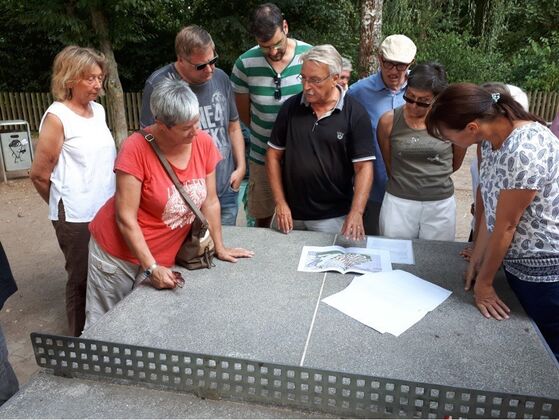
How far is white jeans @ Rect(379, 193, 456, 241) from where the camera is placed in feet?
9.54

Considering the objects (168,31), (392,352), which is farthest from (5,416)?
(168,31)

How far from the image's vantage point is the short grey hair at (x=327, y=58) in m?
2.65

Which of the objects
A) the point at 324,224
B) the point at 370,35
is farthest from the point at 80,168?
the point at 370,35

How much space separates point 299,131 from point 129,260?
45.6 inches

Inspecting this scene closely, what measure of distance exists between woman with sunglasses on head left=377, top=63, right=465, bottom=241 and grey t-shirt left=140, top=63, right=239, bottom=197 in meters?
0.99

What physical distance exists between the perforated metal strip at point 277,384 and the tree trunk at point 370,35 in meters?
5.24

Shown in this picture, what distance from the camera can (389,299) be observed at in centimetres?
213

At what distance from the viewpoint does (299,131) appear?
2.88 meters

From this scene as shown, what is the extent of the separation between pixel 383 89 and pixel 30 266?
363cm

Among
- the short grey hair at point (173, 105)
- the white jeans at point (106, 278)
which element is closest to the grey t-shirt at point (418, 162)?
the short grey hair at point (173, 105)

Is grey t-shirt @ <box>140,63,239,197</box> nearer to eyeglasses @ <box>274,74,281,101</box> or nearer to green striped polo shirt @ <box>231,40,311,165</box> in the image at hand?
green striped polo shirt @ <box>231,40,311,165</box>

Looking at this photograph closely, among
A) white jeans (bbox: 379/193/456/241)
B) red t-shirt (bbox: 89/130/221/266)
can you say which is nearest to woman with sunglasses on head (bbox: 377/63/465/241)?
white jeans (bbox: 379/193/456/241)

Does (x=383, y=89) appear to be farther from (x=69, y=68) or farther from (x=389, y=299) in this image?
(x=69, y=68)

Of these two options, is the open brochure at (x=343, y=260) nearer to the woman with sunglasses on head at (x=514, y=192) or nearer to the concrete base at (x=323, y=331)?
the concrete base at (x=323, y=331)
